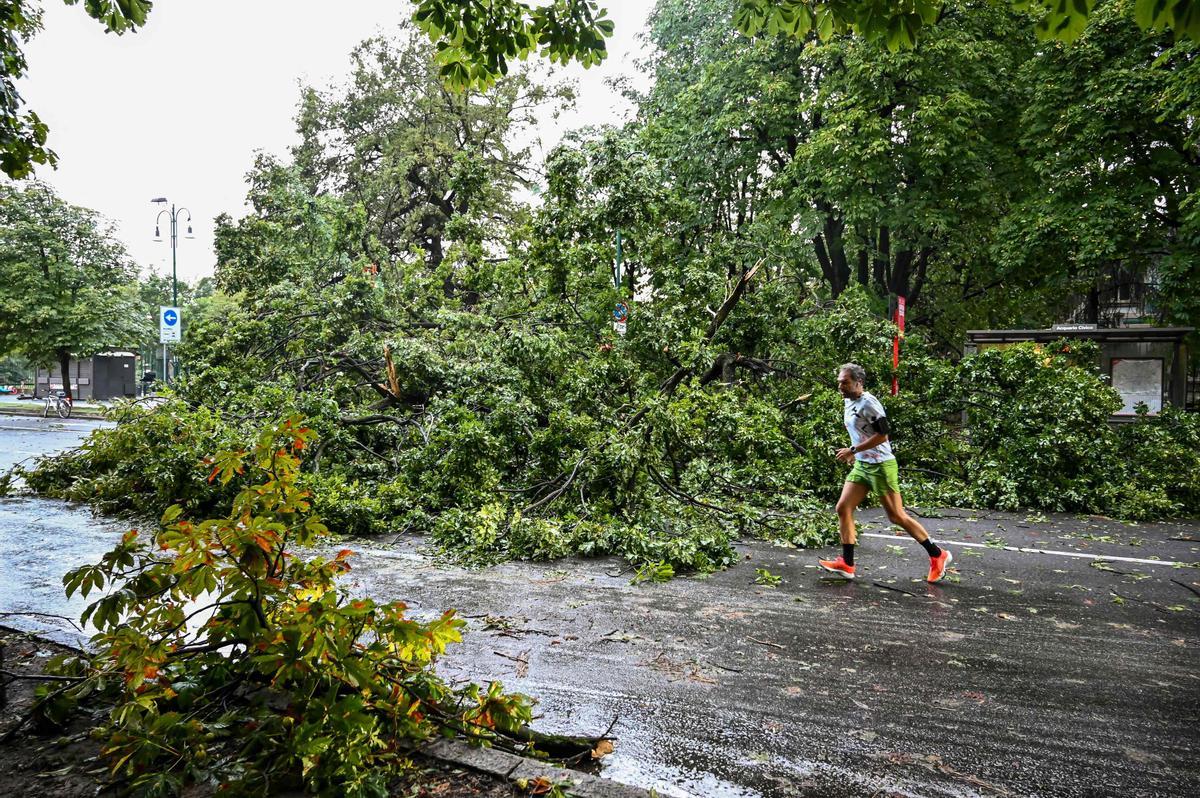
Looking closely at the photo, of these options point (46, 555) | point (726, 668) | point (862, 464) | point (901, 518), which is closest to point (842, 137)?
point (862, 464)

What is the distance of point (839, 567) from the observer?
6.48m

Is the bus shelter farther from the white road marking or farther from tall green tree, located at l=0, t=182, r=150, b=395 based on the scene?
tall green tree, located at l=0, t=182, r=150, b=395

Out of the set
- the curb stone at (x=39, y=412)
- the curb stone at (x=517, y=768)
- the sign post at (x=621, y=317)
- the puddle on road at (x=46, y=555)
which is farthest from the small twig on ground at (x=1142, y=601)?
the curb stone at (x=39, y=412)

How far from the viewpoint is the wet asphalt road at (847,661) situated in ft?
10.2

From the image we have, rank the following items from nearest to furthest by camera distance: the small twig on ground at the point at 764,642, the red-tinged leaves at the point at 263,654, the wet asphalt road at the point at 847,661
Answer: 1. the red-tinged leaves at the point at 263,654
2. the wet asphalt road at the point at 847,661
3. the small twig on ground at the point at 764,642

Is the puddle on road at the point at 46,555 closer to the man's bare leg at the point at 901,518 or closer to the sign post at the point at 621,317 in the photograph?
the man's bare leg at the point at 901,518

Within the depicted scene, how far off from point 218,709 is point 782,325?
11290mm

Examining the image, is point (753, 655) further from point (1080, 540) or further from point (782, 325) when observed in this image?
point (782, 325)

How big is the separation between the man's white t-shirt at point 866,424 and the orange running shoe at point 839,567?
999 millimetres

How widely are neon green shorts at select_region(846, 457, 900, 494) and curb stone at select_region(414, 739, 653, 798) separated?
4585 millimetres

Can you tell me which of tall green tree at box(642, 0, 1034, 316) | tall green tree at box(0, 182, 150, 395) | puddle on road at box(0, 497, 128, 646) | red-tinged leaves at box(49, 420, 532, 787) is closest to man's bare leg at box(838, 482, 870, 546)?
red-tinged leaves at box(49, 420, 532, 787)

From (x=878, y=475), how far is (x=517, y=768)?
16.0 ft

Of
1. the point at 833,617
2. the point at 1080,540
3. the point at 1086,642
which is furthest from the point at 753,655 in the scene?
the point at 1080,540

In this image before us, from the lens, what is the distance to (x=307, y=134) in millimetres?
27547
